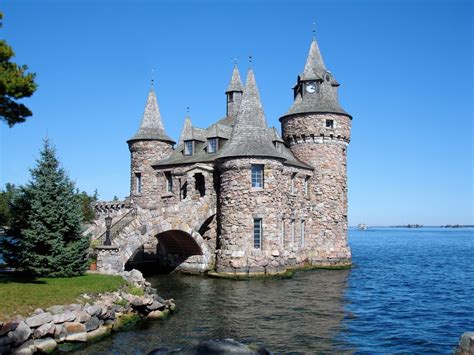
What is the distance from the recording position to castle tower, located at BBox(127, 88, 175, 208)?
134 feet

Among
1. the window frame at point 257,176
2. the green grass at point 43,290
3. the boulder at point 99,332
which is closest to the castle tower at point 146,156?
the window frame at point 257,176

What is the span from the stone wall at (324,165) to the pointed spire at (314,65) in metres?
3.74

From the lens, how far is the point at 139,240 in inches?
1143

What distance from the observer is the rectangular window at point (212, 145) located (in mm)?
37562

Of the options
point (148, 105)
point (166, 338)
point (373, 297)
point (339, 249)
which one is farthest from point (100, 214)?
point (166, 338)

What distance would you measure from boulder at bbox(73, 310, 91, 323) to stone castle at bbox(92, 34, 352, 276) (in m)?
9.80

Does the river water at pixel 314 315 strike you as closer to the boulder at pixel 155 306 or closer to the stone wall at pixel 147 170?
the boulder at pixel 155 306

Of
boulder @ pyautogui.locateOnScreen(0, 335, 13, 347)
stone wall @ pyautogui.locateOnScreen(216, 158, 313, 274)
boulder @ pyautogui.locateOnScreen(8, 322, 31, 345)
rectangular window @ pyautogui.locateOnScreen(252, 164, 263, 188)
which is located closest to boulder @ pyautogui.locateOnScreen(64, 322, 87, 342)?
boulder @ pyautogui.locateOnScreen(8, 322, 31, 345)

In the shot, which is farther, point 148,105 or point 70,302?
point 148,105

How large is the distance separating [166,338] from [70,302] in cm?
356

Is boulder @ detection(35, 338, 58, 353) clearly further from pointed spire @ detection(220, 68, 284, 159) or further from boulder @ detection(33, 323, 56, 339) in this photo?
pointed spire @ detection(220, 68, 284, 159)

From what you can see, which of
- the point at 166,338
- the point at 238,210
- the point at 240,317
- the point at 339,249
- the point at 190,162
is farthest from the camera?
the point at 339,249

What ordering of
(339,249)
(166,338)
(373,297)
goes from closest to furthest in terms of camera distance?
(166,338) < (373,297) < (339,249)

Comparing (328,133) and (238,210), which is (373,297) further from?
(328,133)
